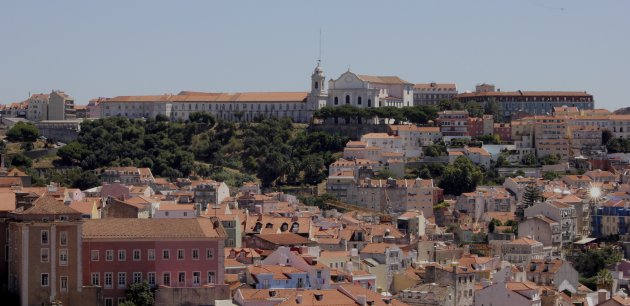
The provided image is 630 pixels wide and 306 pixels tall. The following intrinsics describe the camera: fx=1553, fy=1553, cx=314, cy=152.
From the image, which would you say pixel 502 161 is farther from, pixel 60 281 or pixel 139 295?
pixel 60 281

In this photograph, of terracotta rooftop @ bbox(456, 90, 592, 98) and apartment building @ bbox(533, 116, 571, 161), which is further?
terracotta rooftop @ bbox(456, 90, 592, 98)

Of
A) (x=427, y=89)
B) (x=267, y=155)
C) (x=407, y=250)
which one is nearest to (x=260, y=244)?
(x=407, y=250)

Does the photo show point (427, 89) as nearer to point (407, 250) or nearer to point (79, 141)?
point (79, 141)

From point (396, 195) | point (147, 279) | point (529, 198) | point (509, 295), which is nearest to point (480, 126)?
point (396, 195)

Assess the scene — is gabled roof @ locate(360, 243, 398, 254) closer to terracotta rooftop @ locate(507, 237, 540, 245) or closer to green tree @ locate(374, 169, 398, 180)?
terracotta rooftop @ locate(507, 237, 540, 245)

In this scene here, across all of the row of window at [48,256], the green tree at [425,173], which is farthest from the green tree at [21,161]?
the row of window at [48,256]

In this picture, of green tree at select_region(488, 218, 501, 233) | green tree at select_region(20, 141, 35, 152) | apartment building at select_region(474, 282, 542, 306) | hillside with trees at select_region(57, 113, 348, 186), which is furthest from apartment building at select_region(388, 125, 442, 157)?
apartment building at select_region(474, 282, 542, 306)

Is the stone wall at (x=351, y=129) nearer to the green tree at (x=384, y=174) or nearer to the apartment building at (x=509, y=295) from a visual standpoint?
the green tree at (x=384, y=174)
